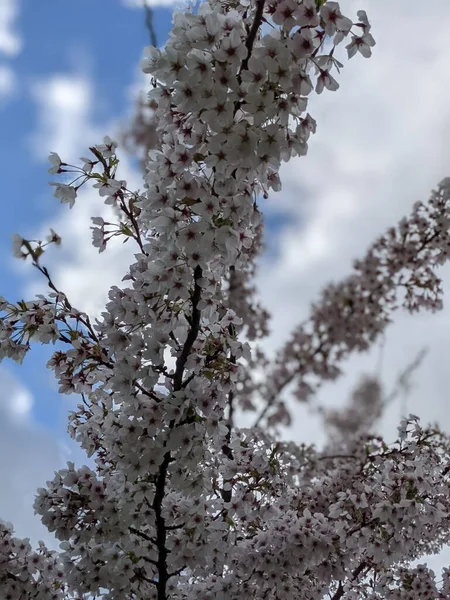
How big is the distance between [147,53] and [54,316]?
156 centimetres

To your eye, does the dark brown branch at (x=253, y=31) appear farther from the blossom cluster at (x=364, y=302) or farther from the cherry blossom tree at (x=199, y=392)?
the blossom cluster at (x=364, y=302)

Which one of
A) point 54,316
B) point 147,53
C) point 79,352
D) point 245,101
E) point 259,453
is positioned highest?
point 147,53

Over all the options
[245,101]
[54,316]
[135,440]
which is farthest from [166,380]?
[245,101]

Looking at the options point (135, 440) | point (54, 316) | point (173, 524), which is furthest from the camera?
point (173, 524)

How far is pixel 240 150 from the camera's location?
280 cm

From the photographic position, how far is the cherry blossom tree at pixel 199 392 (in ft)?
9.23

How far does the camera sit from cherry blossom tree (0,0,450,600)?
2.81m

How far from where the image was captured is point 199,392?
10.2 feet

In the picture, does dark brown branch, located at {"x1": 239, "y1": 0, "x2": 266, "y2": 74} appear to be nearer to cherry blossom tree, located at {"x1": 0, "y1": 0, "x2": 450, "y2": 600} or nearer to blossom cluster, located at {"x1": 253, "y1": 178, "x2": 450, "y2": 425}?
cherry blossom tree, located at {"x1": 0, "y1": 0, "x2": 450, "y2": 600}

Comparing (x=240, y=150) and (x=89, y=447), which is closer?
(x=240, y=150)

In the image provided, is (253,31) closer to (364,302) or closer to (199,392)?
(199,392)

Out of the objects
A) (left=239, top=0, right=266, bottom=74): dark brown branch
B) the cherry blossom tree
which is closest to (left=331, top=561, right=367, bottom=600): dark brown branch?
the cherry blossom tree

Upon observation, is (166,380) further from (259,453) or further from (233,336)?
(259,453)

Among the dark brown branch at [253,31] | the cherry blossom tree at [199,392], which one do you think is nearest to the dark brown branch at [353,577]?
the cherry blossom tree at [199,392]
